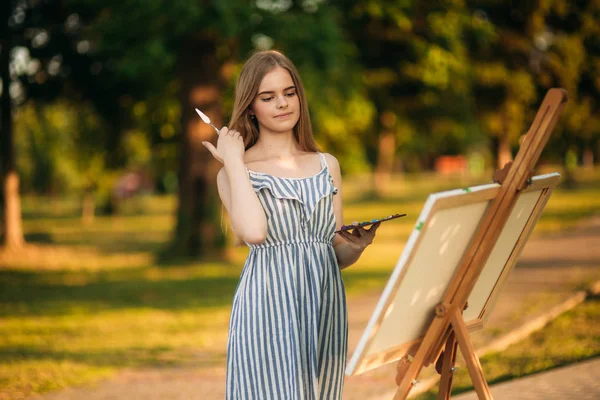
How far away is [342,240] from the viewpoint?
127 inches

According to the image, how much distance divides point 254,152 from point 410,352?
954 millimetres

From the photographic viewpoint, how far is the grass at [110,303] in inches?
306

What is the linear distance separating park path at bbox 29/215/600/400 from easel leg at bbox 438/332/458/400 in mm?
2677

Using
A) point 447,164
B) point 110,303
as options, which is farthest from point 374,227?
point 447,164

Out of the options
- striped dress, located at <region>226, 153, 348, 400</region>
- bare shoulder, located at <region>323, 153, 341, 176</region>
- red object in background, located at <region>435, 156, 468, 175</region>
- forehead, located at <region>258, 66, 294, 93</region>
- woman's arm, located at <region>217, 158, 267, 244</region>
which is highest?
forehead, located at <region>258, 66, 294, 93</region>

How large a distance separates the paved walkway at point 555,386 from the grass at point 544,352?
25 centimetres

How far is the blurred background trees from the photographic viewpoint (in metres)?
14.9

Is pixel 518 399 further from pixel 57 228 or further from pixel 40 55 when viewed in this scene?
pixel 57 228

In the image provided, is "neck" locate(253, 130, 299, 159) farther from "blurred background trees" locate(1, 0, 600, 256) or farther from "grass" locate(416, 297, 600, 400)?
"blurred background trees" locate(1, 0, 600, 256)

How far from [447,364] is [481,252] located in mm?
469

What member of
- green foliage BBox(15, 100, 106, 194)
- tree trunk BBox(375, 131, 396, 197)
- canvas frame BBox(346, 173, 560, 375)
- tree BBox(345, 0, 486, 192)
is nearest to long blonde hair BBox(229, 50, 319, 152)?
canvas frame BBox(346, 173, 560, 375)

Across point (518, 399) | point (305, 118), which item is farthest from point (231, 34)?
point (305, 118)

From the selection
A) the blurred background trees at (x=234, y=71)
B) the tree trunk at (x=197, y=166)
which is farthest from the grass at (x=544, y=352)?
the tree trunk at (x=197, y=166)

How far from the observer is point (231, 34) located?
13.4 metres
